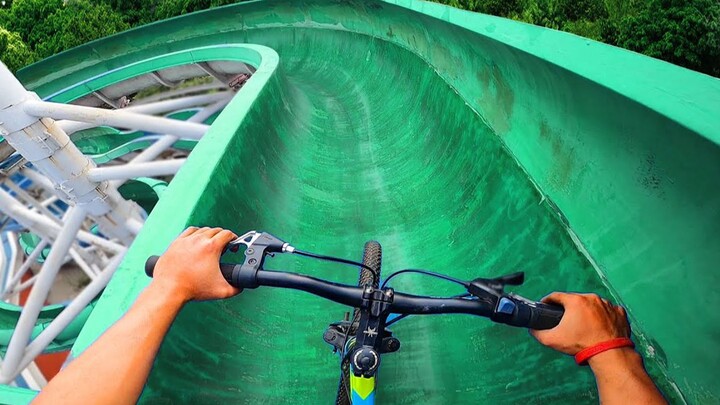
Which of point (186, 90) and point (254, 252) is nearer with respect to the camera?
point (254, 252)

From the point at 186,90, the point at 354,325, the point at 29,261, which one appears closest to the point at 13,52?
the point at 186,90

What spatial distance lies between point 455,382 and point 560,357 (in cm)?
44

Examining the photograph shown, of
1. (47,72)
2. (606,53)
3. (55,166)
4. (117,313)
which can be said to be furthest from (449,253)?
(47,72)

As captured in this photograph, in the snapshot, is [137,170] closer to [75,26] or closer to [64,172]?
[64,172]

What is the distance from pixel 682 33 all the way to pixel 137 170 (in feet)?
25.2

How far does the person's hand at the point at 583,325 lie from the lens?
45.8 inches

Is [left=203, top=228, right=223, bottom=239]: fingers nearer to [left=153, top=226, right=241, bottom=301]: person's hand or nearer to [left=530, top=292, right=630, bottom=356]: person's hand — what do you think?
[left=153, top=226, right=241, bottom=301]: person's hand

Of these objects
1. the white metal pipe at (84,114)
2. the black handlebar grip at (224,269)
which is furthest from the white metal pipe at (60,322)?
the black handlebar grip at (224,269)

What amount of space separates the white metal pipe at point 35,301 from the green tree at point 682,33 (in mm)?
7770

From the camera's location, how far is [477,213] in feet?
8.13

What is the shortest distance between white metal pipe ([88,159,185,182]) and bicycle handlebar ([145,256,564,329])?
2.62 meters

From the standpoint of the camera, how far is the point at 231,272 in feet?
4.07

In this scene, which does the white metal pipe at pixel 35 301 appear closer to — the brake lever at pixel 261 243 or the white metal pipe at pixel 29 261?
the white metal pipe at pixel 29 261

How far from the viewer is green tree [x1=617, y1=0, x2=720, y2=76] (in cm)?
691
